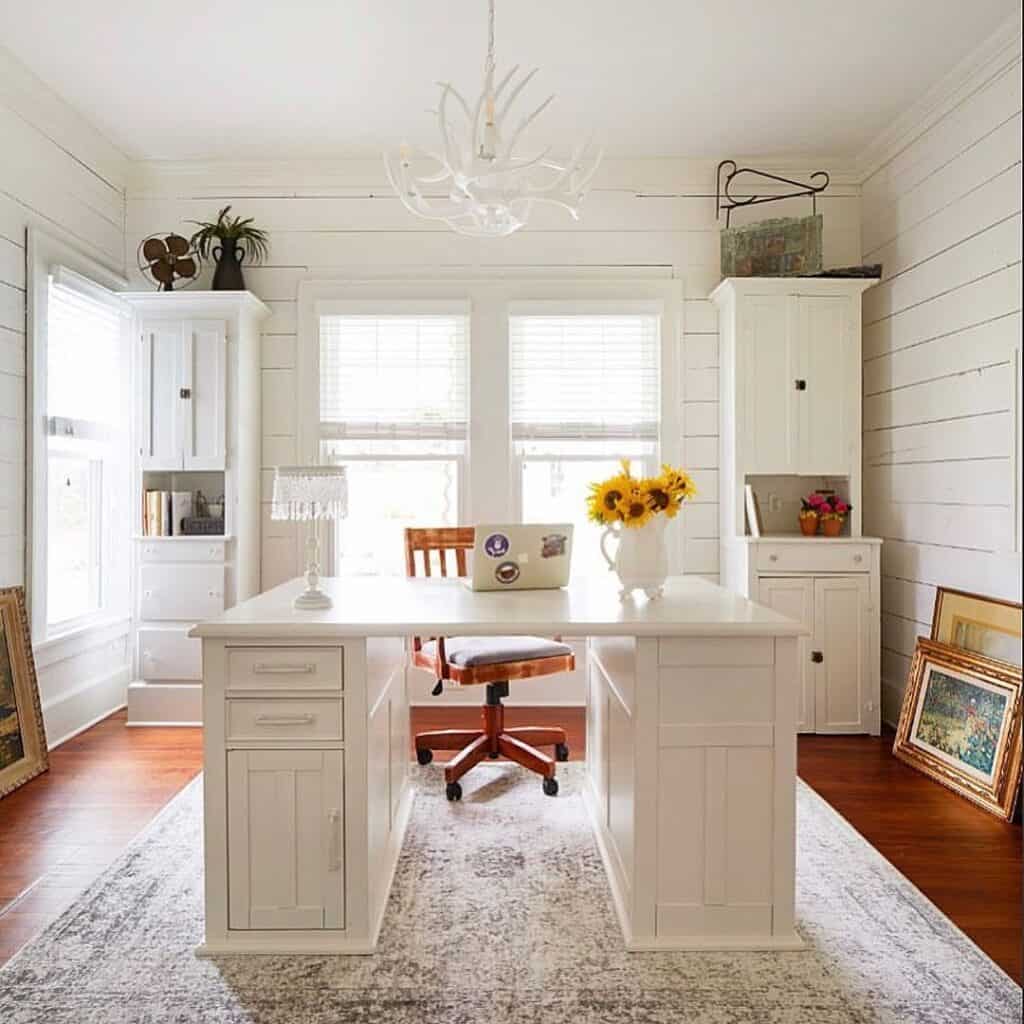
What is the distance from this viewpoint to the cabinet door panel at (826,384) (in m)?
4.12

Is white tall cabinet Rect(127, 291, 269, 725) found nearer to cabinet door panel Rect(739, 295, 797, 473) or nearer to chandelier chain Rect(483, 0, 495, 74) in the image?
chandelier chain Rect(483, 0, 495, 74)

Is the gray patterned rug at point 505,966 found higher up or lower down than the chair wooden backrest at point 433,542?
lower down

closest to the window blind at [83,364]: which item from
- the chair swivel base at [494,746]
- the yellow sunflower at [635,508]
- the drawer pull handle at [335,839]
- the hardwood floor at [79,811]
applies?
the hardwood floor at [79,811]

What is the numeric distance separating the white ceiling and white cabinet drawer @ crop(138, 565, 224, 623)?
7.21ft

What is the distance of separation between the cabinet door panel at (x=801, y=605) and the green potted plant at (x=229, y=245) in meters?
3.06

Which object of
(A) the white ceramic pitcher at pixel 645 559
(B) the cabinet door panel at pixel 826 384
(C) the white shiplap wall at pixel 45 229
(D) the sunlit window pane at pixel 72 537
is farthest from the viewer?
(B) the cabinet door panel at pixel 826 384

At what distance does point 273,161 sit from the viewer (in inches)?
176

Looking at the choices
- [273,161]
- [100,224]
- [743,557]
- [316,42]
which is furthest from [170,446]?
[743,557]

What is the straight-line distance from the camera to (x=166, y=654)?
415 cm

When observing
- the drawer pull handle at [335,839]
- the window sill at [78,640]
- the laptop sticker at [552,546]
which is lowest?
the drawer pull handle at [335,839]

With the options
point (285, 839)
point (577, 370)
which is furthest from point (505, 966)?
point (577, 370)

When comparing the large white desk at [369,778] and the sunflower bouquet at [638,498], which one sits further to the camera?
the sunflower bouquet at [638,498]

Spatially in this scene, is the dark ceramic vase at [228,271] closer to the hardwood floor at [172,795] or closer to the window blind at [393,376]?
the window blind at [393,376]

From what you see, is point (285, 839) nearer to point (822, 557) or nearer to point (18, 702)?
point (18, 702)
